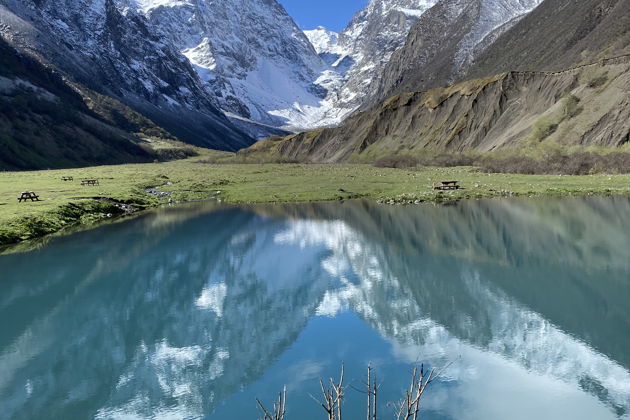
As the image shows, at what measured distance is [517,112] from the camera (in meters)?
143

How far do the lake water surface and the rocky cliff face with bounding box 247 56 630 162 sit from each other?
67972mm

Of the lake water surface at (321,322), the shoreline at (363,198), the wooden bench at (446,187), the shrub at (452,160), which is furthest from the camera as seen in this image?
the shrub at (452,160)

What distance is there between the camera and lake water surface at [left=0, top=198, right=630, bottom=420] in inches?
658

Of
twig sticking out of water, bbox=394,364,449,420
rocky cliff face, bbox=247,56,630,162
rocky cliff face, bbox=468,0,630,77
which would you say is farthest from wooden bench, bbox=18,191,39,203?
rocky cliff face, bbox=468,0,630,77

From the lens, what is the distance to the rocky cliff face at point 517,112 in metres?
106

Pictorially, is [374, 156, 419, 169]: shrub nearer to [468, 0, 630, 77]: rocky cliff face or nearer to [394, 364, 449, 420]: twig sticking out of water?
[468, 0, 630, 77]: rocky cliff face

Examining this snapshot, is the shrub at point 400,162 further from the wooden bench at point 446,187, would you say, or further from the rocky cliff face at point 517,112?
the wooden bench at point 446,187

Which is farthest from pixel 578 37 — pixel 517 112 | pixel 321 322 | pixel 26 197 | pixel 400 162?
pixel 321 322

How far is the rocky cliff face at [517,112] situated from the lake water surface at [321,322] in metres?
68.0

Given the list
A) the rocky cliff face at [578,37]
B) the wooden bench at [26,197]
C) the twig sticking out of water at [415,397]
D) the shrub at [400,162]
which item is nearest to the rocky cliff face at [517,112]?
the shrub at [400,162]

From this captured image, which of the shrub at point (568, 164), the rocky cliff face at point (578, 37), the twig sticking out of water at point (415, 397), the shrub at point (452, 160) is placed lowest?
the twig sticking out of water at point (415, 397)

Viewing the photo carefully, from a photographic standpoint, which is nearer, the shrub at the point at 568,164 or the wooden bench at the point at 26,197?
the wooden bench at the point at 26,197

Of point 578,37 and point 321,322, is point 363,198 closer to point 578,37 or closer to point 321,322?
point 321,322

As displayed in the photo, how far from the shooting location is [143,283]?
33.2 metres
